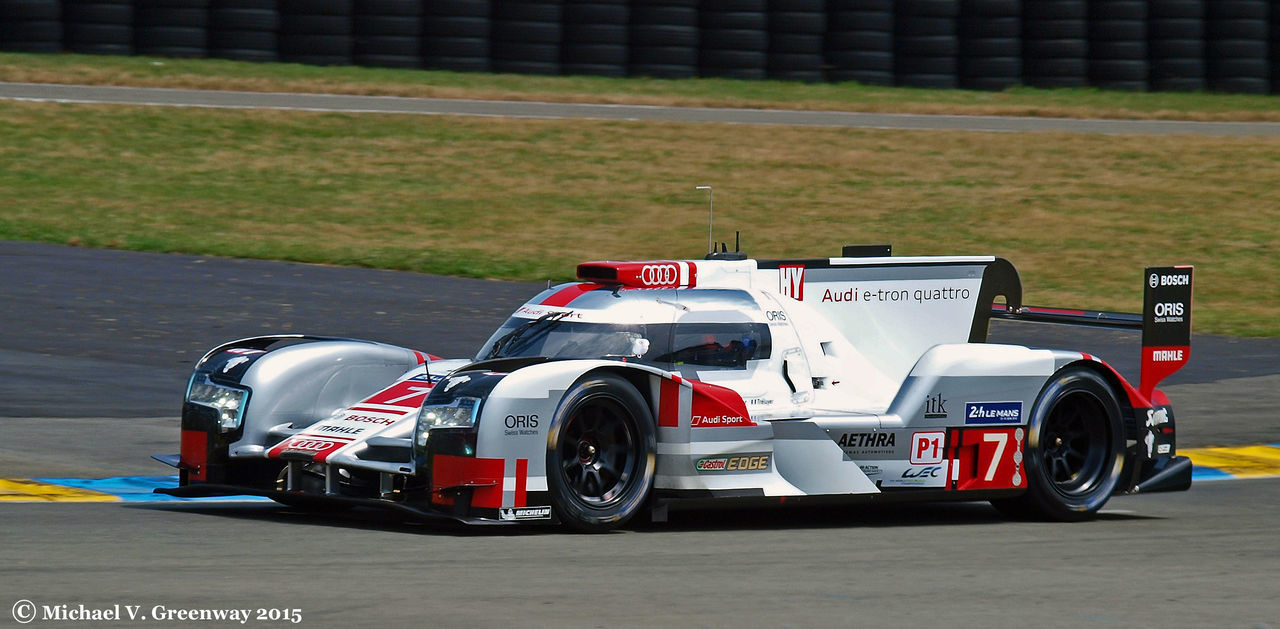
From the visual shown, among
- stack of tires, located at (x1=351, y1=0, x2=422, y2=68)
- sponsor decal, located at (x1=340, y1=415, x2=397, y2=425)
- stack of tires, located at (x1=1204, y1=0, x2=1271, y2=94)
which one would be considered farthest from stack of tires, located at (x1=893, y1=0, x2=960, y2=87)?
sponsor decal, located at (x1=340, y1=415, x2=397, y2=425)

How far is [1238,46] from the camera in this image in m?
29.6

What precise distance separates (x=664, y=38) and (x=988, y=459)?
21.3 meters

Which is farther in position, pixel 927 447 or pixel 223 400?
pixel 927 447

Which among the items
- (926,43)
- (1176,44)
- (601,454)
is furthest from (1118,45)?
(601,454)

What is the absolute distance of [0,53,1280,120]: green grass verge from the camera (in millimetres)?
28297

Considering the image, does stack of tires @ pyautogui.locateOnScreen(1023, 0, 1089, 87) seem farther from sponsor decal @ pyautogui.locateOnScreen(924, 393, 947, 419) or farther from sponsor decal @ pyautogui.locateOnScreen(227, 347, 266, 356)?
sponsor decal @ pyautogui.locateOnScreen(227, 347, 266, 356)

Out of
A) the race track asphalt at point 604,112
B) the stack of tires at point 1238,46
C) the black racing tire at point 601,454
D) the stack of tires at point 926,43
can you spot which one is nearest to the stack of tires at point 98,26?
the race track asphalt at point 604,112

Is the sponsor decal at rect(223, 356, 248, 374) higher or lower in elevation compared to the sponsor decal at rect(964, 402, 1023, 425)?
higher

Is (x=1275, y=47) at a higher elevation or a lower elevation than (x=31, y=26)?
higher

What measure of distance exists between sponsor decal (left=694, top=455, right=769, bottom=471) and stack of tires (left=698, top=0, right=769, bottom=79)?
21.2 meters

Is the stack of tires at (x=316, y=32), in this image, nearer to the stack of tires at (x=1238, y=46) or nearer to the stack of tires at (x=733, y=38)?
the stack of tires at (x=733, y=38)

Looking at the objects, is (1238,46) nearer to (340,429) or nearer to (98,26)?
(98,26)

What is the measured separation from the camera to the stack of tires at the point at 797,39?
2927 centimetres

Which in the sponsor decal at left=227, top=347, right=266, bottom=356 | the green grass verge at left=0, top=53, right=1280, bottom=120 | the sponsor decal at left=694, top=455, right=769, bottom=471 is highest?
the green grass verge at left=0, top=53, right=1280, bottom=120
